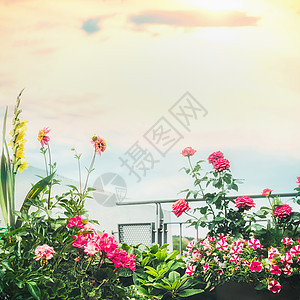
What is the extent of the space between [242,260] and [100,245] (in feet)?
3.17

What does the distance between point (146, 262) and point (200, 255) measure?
0.38m

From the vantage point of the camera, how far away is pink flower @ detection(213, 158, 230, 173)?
308 centimetres

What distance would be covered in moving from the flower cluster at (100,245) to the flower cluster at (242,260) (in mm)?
576

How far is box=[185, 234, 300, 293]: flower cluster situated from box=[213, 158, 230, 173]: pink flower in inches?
19.0

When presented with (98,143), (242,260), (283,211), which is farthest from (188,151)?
(242,260)

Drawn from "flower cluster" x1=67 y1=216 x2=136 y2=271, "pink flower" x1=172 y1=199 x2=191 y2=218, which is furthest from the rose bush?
"flower cluster" x1=67 y1=216 x2=136 y2=271

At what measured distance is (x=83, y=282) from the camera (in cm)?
253

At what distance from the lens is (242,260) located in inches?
108

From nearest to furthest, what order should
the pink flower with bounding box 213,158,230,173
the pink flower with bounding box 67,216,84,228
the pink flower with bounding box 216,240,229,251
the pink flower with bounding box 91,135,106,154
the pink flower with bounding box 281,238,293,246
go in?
the pink flower with bounding box 67,216,84,228, the pink flower with bounding box 281,238,293,246, the pink flower with bounding box 216,240,229,251, the pink flower with bounding box 91,135,106,154, the pink flower with bounding box 213,158,230,173

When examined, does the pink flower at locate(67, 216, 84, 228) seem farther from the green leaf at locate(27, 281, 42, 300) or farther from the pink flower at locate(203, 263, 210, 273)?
the pink flower at locate(203, 263, 210, 273)

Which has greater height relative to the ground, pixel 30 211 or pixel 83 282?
pixel 30 211

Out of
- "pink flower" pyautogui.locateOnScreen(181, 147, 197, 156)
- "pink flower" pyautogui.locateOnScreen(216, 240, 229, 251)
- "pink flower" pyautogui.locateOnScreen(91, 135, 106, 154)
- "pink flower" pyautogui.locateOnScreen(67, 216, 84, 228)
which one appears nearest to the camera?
"pink flower" pyautogui.locateOnScreen(67, 216, 84, 228)

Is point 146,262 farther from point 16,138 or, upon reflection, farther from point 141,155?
point 141,155

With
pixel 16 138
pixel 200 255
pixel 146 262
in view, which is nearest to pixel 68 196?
pixel 16 138
